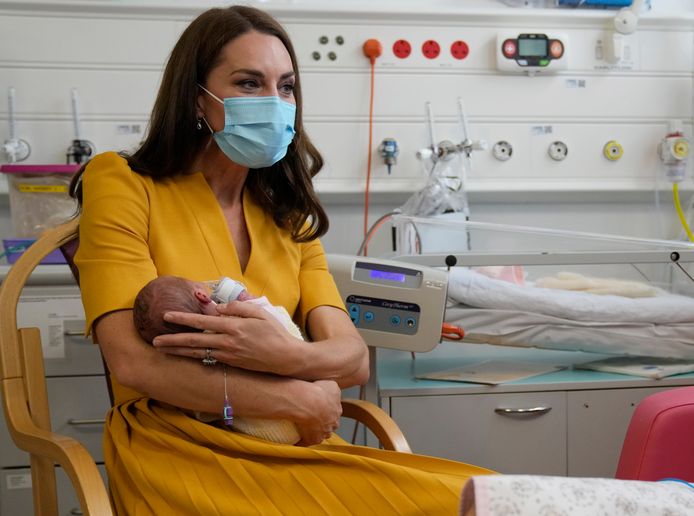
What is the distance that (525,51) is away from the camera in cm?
272

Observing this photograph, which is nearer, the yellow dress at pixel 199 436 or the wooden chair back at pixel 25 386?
the yellow dress at pixel 199 436

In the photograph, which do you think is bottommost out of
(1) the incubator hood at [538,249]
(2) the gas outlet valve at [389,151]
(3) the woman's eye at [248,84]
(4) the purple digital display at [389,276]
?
(4) the purple digital display at [389,276]

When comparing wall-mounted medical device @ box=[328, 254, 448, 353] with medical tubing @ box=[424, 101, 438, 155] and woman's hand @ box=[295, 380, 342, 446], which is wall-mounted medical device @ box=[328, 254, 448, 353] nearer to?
woman's hand @ box=[295, 380, 342, 446]

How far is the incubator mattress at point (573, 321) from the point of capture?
6.38 feet

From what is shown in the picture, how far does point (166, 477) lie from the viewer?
122cm

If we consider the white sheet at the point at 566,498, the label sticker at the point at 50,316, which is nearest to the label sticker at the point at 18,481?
the label sticker at the point at 50,316

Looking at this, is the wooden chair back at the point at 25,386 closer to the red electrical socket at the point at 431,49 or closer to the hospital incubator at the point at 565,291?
the hospital incubator at the point at 565,291

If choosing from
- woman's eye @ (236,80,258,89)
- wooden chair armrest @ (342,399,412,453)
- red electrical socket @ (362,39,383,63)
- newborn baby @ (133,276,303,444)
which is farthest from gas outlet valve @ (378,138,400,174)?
newborn baby @ (133,276,303,444)

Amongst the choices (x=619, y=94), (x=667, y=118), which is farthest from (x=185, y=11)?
(x=667, y=118)

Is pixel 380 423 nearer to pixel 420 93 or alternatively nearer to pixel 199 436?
pixel 199 436

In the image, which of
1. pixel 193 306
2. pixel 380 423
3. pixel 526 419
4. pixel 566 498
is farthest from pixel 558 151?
pixel 566 498

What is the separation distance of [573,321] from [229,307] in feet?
3.40

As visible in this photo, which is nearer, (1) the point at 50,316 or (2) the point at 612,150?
(1) the point at 50,316

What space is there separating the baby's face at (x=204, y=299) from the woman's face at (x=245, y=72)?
1.30ft
